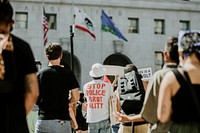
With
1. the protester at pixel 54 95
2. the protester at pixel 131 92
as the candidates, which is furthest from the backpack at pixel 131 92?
the protester at pixel 54 95

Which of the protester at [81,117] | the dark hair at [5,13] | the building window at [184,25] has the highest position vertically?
the building window at [184,25]

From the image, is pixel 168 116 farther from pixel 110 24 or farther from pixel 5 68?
pixel 110 24

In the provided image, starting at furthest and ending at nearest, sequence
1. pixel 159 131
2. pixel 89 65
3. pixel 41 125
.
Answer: pixel 89 65 < pixel 41 125 < pixel 159 131

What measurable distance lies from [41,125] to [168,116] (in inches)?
105

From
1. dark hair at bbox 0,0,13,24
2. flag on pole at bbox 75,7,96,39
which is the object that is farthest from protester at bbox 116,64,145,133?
flag on pole at bbox 75,7,96,39

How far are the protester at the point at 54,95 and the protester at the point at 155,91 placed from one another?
183cm

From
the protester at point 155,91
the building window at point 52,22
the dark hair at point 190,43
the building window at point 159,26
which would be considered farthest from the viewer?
the building window at point 159,26

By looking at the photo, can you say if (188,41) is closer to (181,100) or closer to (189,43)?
(189,43)

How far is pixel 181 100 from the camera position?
477 centimetres

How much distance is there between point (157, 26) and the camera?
37.0 m

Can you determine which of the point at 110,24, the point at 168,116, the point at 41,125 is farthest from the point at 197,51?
the point at 110,24

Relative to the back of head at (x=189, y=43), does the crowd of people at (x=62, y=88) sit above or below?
below

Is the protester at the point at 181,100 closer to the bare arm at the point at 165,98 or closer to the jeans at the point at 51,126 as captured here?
the bare arm at the point at 165,98

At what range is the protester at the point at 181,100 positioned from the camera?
4742mm
